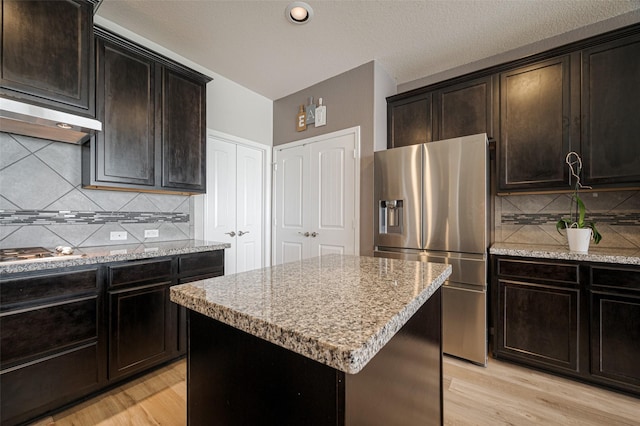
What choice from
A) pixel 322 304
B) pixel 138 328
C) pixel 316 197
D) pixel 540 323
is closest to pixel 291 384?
pixel 322 304

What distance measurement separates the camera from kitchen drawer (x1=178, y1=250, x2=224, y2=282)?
84.7 inches

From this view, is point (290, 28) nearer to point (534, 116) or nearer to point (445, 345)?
point (534, 116)

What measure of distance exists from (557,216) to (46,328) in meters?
3.83

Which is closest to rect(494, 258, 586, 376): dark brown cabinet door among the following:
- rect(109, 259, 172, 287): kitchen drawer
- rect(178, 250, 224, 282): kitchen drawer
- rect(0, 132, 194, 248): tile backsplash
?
rect(178, 250, 224, 282): kitchen drawer

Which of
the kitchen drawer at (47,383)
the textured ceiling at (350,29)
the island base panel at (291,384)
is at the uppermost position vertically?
the textured ceiling at (350,29)

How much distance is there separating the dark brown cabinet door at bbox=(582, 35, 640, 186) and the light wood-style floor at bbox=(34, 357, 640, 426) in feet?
4.94

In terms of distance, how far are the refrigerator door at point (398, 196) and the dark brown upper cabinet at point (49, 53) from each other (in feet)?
7.73

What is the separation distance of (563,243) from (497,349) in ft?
3.68

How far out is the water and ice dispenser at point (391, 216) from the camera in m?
2.58

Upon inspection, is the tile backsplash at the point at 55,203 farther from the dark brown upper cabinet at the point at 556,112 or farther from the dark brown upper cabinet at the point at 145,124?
the dark brown upper cabinet at the point at 556,112

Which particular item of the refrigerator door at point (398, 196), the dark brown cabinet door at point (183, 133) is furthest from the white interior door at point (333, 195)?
the dark brown cabinet door at point (183, 133)

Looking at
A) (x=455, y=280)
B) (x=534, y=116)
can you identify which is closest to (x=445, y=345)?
(x=455, y=280)

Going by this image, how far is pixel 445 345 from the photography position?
93.7 inches

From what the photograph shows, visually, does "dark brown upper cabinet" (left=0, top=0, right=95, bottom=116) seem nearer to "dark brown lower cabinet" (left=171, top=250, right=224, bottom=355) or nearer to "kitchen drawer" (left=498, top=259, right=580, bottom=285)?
"dark brown lower cabinet" (left=171, top=250, right=224, bottom=355)
